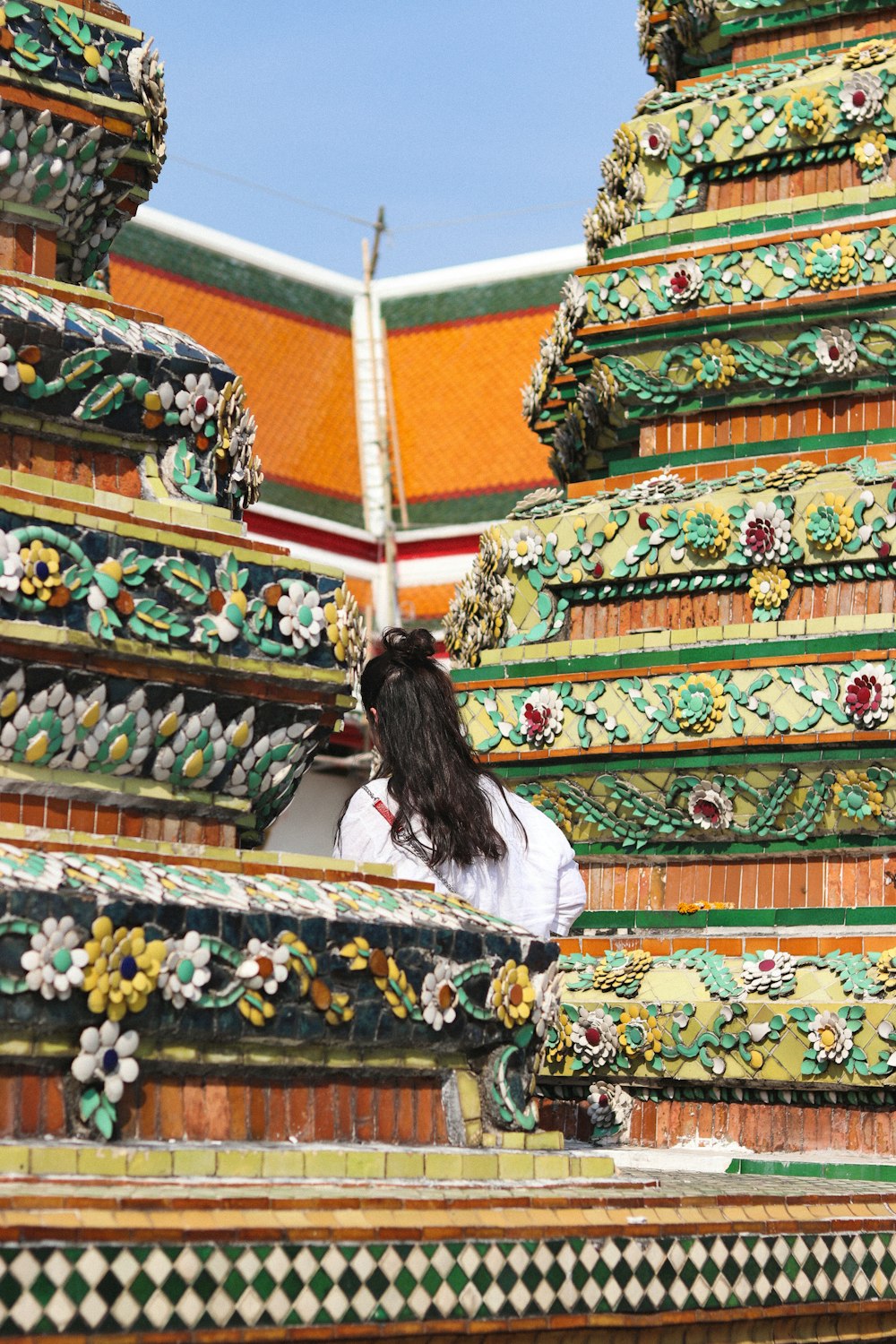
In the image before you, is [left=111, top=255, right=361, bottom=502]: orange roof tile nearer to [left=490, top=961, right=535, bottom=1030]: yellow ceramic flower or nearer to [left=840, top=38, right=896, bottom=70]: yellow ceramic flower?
[left=840, top=38, right=896, bottom=70]: yellow ceramic flower

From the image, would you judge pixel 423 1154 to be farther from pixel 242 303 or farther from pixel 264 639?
pixel 242 303

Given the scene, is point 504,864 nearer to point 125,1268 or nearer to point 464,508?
point 125,1268

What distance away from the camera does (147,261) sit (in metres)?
21.5

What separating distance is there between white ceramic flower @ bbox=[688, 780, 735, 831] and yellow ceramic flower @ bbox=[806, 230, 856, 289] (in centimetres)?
205

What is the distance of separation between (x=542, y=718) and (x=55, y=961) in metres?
4.22

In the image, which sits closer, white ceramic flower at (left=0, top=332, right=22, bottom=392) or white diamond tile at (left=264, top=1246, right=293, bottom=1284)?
white diamond tile at (left=264, top=1246, right=293, bottom=1284)

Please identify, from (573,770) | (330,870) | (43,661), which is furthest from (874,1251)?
(573,770)

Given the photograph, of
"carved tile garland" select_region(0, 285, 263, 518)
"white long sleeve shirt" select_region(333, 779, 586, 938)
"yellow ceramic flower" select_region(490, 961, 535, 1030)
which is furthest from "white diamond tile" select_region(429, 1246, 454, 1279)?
"carved tile garland" select_region(0, 285, 263, 518)

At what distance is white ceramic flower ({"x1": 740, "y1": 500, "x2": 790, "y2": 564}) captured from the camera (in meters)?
7.92

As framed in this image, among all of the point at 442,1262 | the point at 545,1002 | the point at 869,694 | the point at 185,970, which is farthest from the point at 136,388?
the point at 869,694

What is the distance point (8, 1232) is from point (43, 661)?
1496 millimetres

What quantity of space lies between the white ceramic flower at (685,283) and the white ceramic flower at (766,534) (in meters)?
1.06

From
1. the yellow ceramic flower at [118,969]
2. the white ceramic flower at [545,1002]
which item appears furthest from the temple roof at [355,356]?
the yellow ceramic flower at [118,969]

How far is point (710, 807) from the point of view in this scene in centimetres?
775
